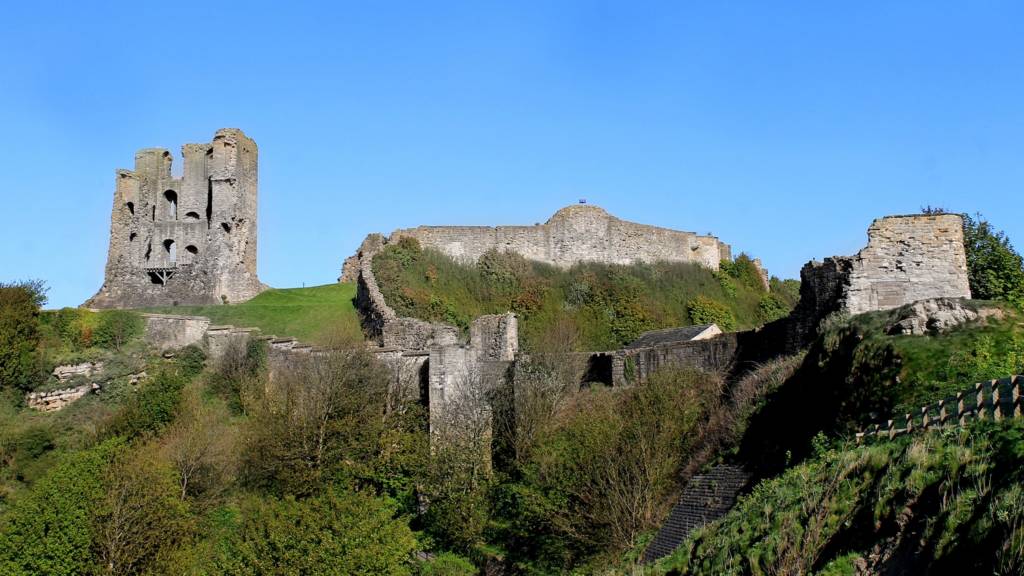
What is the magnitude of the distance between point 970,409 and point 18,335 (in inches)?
1215

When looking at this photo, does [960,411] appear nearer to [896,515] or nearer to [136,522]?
[896,515]

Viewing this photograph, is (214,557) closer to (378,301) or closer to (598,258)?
(378,301)

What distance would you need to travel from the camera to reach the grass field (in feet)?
120

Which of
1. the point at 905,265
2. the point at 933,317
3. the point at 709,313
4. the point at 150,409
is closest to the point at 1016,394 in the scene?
the point at 933,317

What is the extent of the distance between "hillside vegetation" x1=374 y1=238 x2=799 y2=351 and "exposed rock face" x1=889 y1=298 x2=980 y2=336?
18.2m

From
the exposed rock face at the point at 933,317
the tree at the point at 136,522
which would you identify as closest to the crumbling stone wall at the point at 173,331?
the tree at the point at 136,522

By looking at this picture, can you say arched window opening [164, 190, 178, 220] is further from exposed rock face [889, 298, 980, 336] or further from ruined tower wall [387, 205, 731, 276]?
exposed rock face [889, 298, 980, 336]

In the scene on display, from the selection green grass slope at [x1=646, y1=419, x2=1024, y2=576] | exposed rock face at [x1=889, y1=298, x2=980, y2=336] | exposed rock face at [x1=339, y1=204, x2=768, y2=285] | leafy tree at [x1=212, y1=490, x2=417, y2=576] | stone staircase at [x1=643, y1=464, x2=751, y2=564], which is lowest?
leafy tree at [x1=212, y1=490, x2=417, y2=576]

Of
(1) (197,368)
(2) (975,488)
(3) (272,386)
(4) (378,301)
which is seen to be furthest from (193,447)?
(2) (975,488)

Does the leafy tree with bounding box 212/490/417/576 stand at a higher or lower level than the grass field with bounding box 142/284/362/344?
lower

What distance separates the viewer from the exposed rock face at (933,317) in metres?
16.3

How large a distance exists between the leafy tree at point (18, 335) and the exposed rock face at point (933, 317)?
2761 centimetres

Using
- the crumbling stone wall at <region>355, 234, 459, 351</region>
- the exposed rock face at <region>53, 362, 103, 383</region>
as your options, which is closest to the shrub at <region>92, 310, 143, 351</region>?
the exposed rock face at <region>53, 362, 103, 383</region>

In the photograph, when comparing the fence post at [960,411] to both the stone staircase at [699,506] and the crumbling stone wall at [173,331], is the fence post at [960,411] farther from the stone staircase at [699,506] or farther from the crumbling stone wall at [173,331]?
the crumbling stone wall at [173,331]
